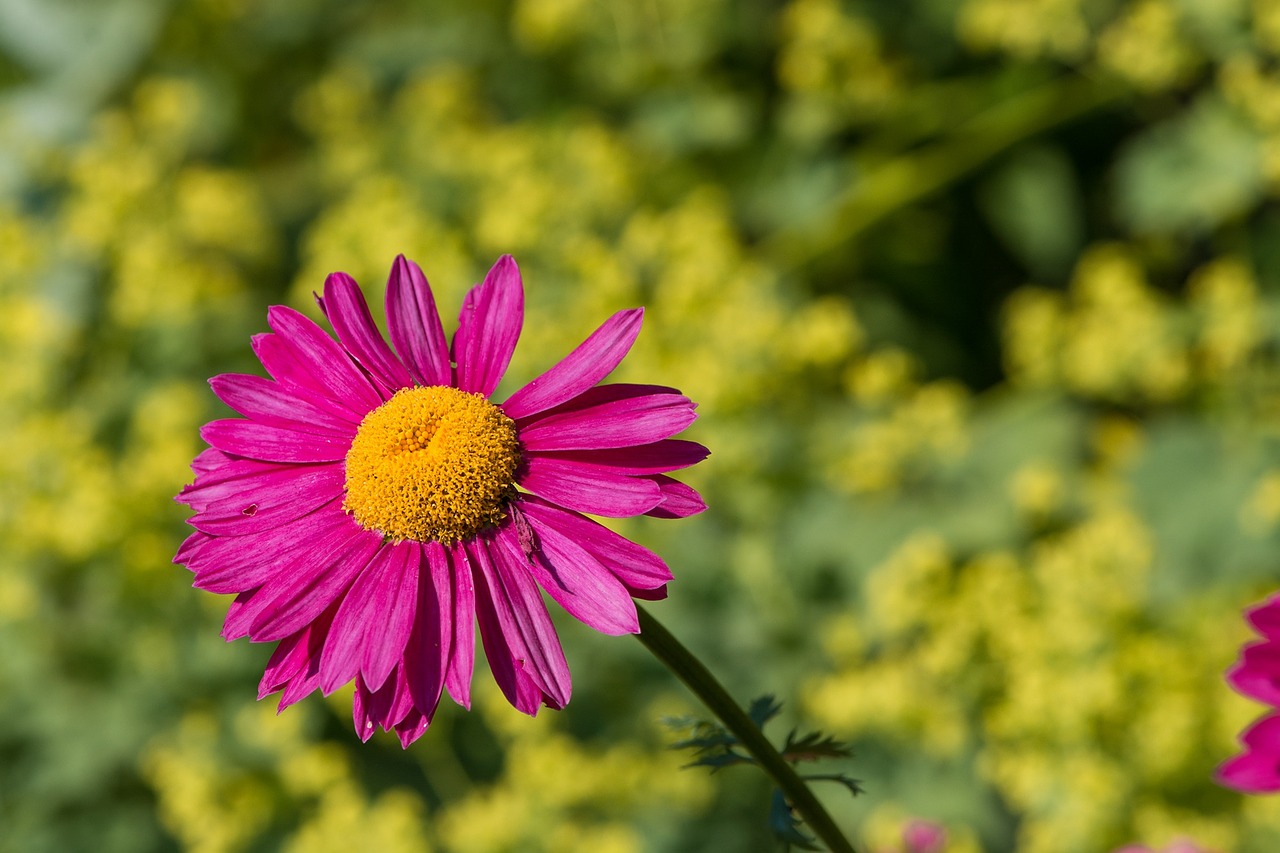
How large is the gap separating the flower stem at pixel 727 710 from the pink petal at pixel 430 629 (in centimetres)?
10

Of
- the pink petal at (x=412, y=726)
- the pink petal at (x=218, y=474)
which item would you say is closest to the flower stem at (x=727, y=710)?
the pink petal at (x=412, y=726)

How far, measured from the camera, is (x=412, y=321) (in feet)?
2.32

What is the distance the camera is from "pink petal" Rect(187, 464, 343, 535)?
2.19 feet

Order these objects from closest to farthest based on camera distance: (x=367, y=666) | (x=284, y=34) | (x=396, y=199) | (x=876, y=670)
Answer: (x=367, y=666) < (x=876, y=670) < (x=396, y=199) < (x=284, y=34)

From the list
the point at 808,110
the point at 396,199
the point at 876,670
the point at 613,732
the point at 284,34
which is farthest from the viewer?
the point at 284,34

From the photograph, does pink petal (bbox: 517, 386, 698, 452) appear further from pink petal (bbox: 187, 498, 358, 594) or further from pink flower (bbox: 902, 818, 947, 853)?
pink flower (bbox: 902, 818, 947, 853)

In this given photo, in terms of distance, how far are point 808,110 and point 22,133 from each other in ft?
5.13

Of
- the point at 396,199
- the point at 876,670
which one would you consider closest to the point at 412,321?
the point at 876,670

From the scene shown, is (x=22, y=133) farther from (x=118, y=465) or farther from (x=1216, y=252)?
(x=1216, y=252)

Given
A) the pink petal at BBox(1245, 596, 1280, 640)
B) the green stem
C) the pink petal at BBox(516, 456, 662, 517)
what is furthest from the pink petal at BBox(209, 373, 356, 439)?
the green stem

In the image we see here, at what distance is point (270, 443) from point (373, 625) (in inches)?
4.6

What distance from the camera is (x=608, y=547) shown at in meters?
0.66

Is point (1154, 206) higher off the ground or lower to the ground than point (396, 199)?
lower

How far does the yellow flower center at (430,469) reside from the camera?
658mm
